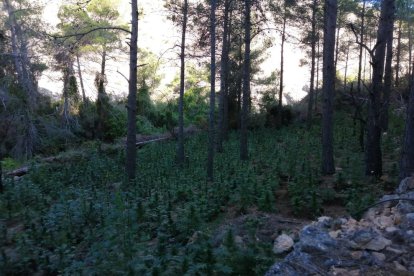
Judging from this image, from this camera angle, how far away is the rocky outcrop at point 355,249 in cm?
379

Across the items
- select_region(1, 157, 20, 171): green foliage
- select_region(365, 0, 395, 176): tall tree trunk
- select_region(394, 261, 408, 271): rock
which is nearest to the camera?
select_region(394, 261, 408, 271): rock

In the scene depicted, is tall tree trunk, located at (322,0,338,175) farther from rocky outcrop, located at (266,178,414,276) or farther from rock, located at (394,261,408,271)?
rock, located at (394,261,408,271)

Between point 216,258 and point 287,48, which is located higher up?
point 287,48

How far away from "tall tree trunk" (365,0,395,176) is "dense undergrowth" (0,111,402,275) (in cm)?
44

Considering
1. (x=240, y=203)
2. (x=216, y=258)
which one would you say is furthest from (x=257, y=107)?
(x=216, y=258)

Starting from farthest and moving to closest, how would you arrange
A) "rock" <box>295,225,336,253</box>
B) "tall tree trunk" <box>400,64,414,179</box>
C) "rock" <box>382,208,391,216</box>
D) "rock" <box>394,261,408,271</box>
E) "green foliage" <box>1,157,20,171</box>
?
"green foliage" <box>1,157,20,171</box>
"tall tree trunk" <box>400,64,414,179</box>
"rock" <box>382,208,391,216</box>
"rock" <box>295,225,336,253</box>
"rock" <box>394,261,408,271</box>

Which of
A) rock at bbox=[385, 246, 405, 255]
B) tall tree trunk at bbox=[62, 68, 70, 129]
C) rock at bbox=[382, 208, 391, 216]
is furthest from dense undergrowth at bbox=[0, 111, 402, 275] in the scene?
tall tree trunk at bbox=[62, 68, 70, 129]

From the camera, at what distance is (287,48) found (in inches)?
1934

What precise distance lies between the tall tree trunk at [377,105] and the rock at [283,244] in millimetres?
6311

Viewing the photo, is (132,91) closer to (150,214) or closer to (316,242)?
(150,214)

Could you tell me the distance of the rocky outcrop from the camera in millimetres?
3785

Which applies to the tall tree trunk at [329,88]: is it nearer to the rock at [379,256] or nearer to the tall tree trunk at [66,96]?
the tall tree trunk at [66,96]

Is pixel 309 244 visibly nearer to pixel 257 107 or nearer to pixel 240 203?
pixel 240 203

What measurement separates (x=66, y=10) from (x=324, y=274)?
26.2m
